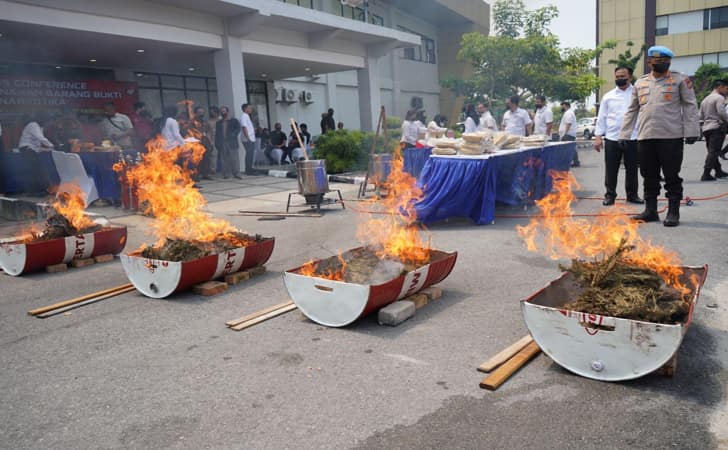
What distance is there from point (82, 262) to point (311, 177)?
4.30 m

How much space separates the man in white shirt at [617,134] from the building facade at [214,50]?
9518mm

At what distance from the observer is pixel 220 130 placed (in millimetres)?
14828

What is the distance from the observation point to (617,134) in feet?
29.3

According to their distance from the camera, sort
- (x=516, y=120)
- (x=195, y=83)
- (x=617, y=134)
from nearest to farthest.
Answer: (x=617, y=134)
(x=516, y=120)
(x=195, y=83)

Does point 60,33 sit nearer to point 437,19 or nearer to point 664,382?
point 664,382

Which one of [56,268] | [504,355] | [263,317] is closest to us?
[504,355]

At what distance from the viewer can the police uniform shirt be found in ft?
23.1

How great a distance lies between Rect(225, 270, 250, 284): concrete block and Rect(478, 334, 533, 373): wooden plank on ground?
2993 millimetres

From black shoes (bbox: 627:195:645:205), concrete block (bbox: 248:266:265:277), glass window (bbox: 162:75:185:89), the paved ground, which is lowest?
the paved ground

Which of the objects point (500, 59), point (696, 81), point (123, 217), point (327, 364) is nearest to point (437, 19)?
point (500, 59)

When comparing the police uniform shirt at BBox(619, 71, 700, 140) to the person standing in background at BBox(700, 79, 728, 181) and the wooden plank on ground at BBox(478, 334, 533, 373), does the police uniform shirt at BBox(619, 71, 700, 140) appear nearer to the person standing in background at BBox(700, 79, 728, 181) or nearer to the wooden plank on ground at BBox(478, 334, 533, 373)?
the wooden plank on ground at BBox(478, 334, 533, 373)

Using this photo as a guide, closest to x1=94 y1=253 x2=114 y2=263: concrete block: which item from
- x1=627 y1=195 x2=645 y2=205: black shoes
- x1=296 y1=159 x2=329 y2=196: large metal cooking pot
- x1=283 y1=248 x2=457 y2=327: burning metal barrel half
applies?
x1=283 y1=248 x2=457 y2=327: burning metal barrel half

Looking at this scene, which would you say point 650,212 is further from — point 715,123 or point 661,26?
point 661,26

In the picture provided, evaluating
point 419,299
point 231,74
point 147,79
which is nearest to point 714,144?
point 419,299
